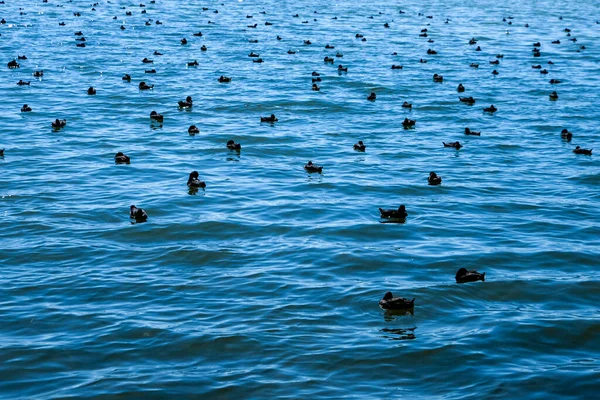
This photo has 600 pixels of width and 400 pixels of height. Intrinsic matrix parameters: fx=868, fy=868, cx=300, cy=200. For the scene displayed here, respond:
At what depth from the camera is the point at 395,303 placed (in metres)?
20.8

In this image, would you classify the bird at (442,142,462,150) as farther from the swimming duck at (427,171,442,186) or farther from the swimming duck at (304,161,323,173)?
the swimming duck at (304,161,323,173)

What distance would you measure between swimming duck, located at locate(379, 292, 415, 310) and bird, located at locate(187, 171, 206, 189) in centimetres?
1188

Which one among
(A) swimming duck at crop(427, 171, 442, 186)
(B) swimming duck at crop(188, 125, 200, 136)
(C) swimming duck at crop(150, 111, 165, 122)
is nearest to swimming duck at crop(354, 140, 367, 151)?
(A) swimming duck at crop(427, 171, 442, 186)

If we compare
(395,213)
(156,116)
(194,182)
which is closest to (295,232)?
(395,213)

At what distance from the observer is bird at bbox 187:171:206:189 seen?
3116 cm

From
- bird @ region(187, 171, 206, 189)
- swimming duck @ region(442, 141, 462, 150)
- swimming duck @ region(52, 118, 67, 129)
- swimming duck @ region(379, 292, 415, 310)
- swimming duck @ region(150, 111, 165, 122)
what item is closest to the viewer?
swimming duck @ region(379, 292, 415, 310)

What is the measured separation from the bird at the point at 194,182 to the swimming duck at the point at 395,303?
11.9 meters

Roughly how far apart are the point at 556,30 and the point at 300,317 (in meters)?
59.8

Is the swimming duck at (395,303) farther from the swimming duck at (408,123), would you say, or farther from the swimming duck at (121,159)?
the swimming duck at (408,123)

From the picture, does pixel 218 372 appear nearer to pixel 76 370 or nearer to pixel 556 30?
pixel 76 370

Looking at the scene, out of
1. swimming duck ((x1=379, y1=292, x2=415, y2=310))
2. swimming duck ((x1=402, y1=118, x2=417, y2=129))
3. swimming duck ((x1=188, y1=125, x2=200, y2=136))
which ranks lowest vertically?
swimming duck ((x1=379, y1=292, x2=415, y2=310))

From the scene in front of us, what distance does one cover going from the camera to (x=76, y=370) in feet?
59.3

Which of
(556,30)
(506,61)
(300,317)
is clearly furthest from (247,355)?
(556,30)

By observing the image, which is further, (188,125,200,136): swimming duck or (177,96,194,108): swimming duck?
(177,96,194,108): swimming duck
